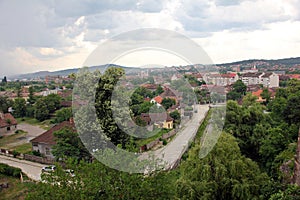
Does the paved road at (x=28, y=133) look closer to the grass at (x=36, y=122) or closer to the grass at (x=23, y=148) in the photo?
the grass at (x=36, y=122)

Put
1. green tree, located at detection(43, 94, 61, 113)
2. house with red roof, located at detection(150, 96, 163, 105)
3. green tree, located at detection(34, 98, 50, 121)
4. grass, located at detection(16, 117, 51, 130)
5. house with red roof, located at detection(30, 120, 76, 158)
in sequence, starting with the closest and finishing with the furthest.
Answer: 1. house with red roof, located at detection(150, 96, 163, 105)
2. house with red roof, located at detection(30, 120, 76, 158)
3. grass, located at detection(16, 117, 51, 130)
4. green tree, located at detection(34, 98, 50, 121)
5. green tree, located at detection(43, 94, 61, 113)

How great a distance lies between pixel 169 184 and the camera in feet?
19.6

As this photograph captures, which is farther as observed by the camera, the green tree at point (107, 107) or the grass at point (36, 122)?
the grass at point (36, 122)

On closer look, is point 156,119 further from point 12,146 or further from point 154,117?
point 12,146

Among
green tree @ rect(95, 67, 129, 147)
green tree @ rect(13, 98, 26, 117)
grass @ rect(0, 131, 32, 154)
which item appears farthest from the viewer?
green tree @ rect(13, 98, 26, 117)

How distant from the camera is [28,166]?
52.1 feet

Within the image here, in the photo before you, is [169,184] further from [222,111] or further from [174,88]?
[222,111]

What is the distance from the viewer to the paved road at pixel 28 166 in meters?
14.3

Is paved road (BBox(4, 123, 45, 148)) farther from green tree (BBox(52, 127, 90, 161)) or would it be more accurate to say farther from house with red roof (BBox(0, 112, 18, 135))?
green tree (BBox(52, 127, 90, 161))

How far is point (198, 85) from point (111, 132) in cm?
299

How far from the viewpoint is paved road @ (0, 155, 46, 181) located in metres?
14.3

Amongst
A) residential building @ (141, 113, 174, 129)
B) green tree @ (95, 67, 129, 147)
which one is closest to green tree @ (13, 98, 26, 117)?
residential building @ (141, 113, 174, 129)

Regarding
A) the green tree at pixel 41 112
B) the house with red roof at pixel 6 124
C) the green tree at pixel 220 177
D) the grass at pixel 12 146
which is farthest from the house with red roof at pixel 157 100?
the green tree at pixel 41 112

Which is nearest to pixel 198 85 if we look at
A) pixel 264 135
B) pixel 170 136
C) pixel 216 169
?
pixel 216 169
